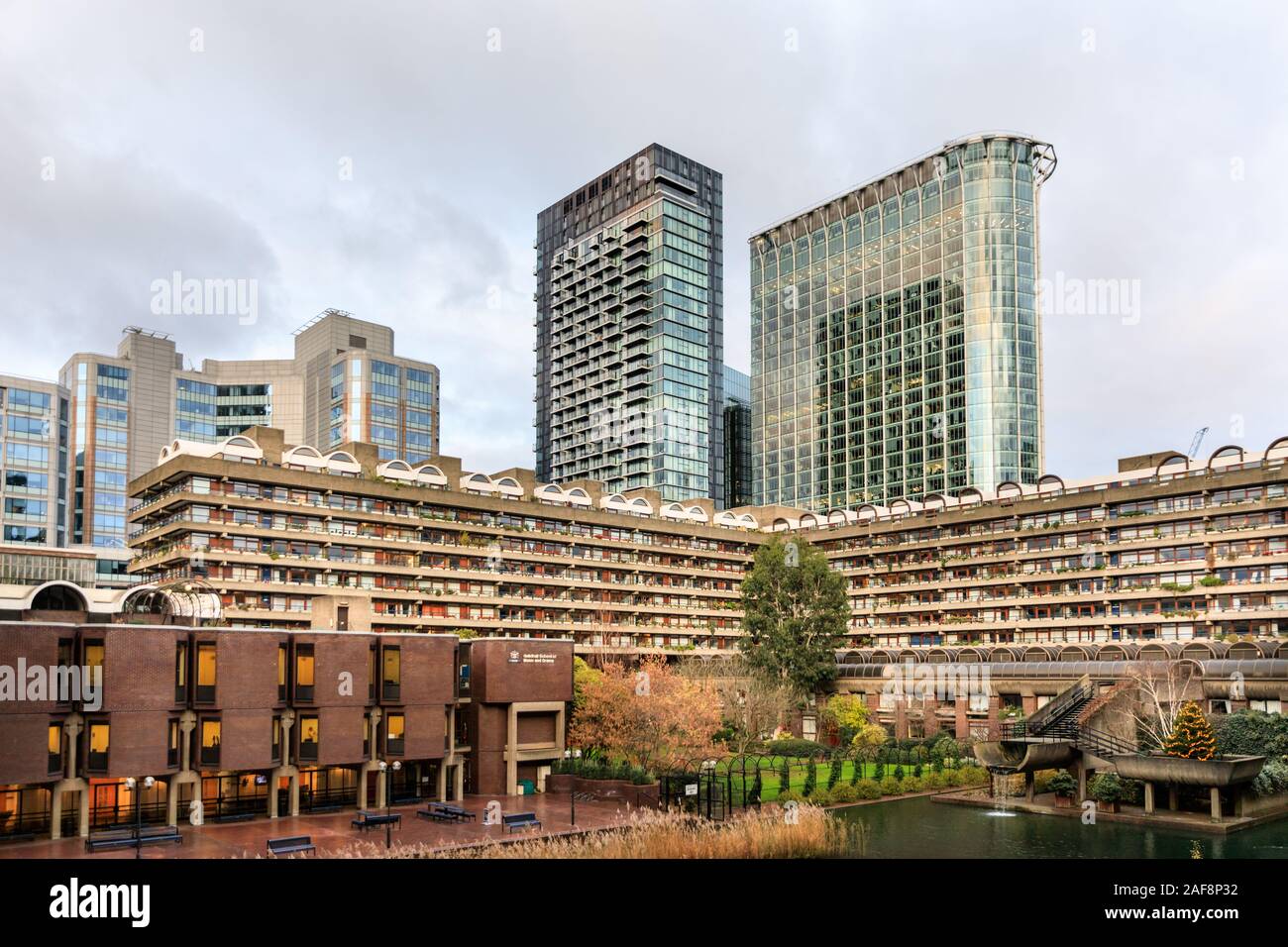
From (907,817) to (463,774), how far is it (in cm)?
2634

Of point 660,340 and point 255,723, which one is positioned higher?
point 660,340

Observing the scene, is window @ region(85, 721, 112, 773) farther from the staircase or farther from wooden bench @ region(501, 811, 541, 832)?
the staircase

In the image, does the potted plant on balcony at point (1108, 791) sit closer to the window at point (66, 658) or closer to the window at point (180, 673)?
the window at point (180, 673)

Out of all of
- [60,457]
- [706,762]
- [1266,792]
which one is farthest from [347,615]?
[60,457]

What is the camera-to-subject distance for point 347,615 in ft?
305

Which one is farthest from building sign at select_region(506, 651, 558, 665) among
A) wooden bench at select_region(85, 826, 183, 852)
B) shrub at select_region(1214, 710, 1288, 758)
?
shrub at select_region(1214, 710, 1288, 758)

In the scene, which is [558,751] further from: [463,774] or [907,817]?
[907,817]

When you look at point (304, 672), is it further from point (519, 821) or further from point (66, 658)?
point (519, 821)

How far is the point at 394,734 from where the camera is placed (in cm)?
5916

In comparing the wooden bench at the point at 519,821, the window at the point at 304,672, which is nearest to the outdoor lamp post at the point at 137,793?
the window at the point at 304,672

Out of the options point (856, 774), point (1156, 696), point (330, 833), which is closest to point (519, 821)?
point (330, 833)

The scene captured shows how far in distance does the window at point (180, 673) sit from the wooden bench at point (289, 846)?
11.2 metres

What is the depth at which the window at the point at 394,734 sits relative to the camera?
193ft

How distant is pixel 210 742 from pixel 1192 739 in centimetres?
5117
